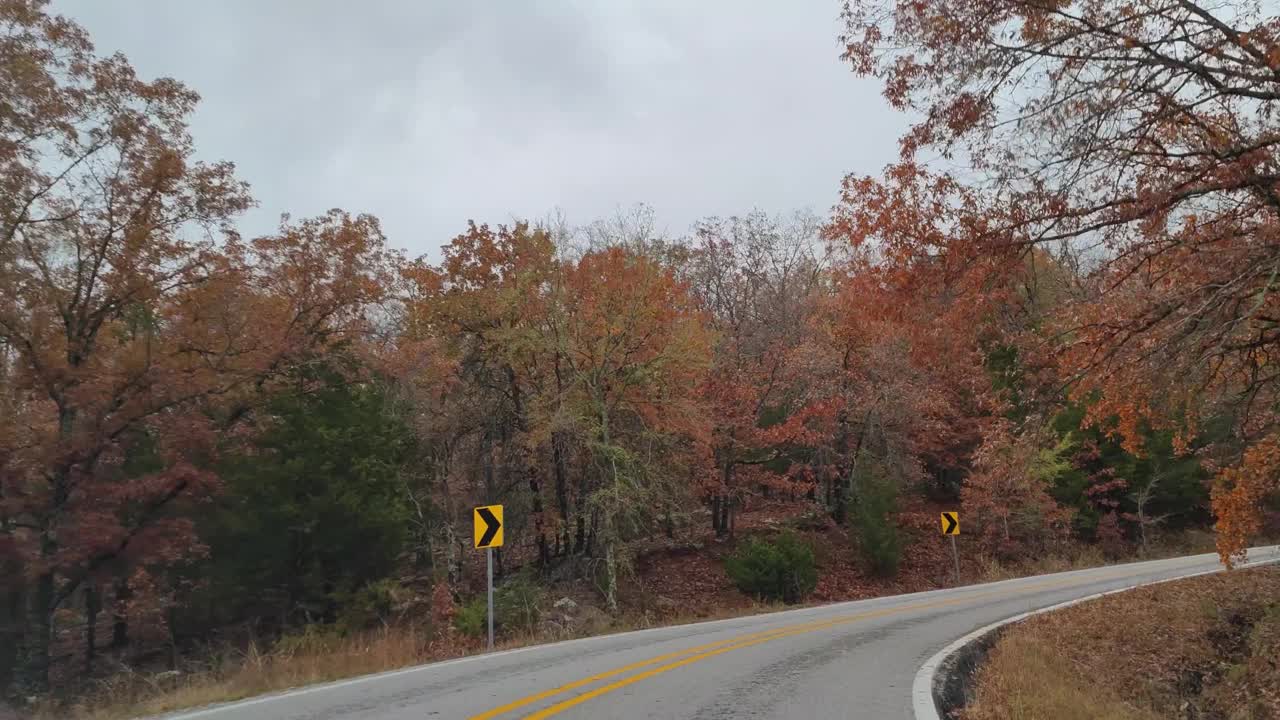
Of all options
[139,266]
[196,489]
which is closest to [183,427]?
[196,489]

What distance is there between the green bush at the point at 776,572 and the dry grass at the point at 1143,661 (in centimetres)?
903

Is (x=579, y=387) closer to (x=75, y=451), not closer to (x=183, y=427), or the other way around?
(x=183, y=427)

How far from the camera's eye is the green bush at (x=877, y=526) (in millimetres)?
26062

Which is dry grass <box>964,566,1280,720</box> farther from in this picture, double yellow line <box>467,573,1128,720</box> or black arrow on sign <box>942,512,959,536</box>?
black arrow on sign <box>942,512,959,536</box>

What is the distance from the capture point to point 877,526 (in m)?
26.0

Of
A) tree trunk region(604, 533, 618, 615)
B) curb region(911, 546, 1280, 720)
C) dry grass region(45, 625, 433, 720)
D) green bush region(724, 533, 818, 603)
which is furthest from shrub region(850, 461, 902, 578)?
dry grass region(45, 625, 433, 720)

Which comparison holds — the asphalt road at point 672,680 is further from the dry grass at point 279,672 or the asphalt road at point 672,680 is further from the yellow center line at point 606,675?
the dry grass at point 279,672

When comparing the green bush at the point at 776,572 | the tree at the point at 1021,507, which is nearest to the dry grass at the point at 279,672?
the green bush at the point at 776,572

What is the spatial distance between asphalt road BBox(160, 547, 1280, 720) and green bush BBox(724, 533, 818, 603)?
9.06 metres

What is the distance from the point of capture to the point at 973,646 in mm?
10273

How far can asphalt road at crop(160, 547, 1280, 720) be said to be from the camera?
22.5 feet

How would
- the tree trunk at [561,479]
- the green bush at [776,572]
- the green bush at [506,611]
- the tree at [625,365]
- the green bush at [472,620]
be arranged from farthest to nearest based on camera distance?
the green bush at [776,572]
the tree trunk at [561,479]
the tree at [625,365]
the green bush at [506,611]
the green bush at [472,620]

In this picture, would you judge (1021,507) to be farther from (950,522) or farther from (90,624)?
(90,624)

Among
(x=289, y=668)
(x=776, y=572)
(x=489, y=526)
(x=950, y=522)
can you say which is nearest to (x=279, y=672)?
(x=289, y=668)
